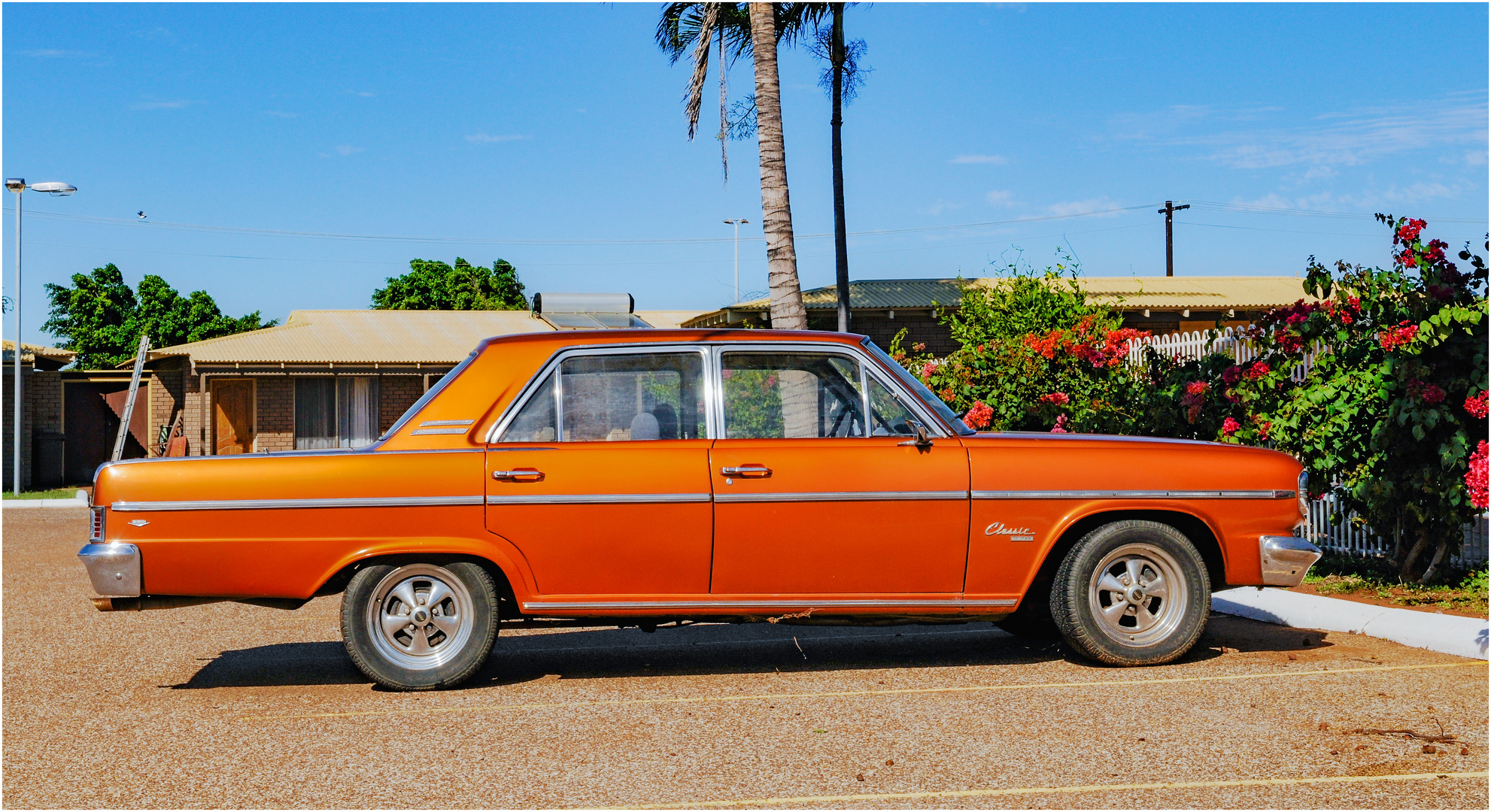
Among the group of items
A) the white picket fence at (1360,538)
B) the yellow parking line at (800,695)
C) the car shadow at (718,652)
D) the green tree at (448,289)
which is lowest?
the car shadow at (718,652)

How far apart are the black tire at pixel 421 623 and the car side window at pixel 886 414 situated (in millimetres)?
2051

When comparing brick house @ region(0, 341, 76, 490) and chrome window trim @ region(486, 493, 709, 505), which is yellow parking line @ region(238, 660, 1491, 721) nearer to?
chrome window trim @ region(486, 493, 709, 505)

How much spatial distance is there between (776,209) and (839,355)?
304 inches

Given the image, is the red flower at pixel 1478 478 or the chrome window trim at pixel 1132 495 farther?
the red flower at pixel 1478 478

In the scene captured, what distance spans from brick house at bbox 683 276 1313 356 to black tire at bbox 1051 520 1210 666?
19760 mm

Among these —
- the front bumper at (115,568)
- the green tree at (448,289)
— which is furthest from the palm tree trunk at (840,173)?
the green tree at (448,289)

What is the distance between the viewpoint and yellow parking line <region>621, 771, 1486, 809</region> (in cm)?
418

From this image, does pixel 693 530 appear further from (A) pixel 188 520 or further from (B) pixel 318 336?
(B) pixel 318 336

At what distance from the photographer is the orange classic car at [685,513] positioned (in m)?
5.86

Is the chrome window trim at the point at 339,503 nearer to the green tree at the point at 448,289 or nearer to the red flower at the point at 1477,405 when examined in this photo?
the red flower at the point at 1477,405

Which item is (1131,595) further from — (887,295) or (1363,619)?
(887,295)

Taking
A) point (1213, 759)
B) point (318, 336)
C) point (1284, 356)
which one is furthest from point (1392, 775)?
point (318, 336)

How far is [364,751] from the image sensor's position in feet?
15.9

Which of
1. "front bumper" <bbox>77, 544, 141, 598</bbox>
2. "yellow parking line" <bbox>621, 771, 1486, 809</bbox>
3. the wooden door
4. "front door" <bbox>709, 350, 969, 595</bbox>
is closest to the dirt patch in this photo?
"front door" <bbox>709, 350, 969, 595</bbox>
